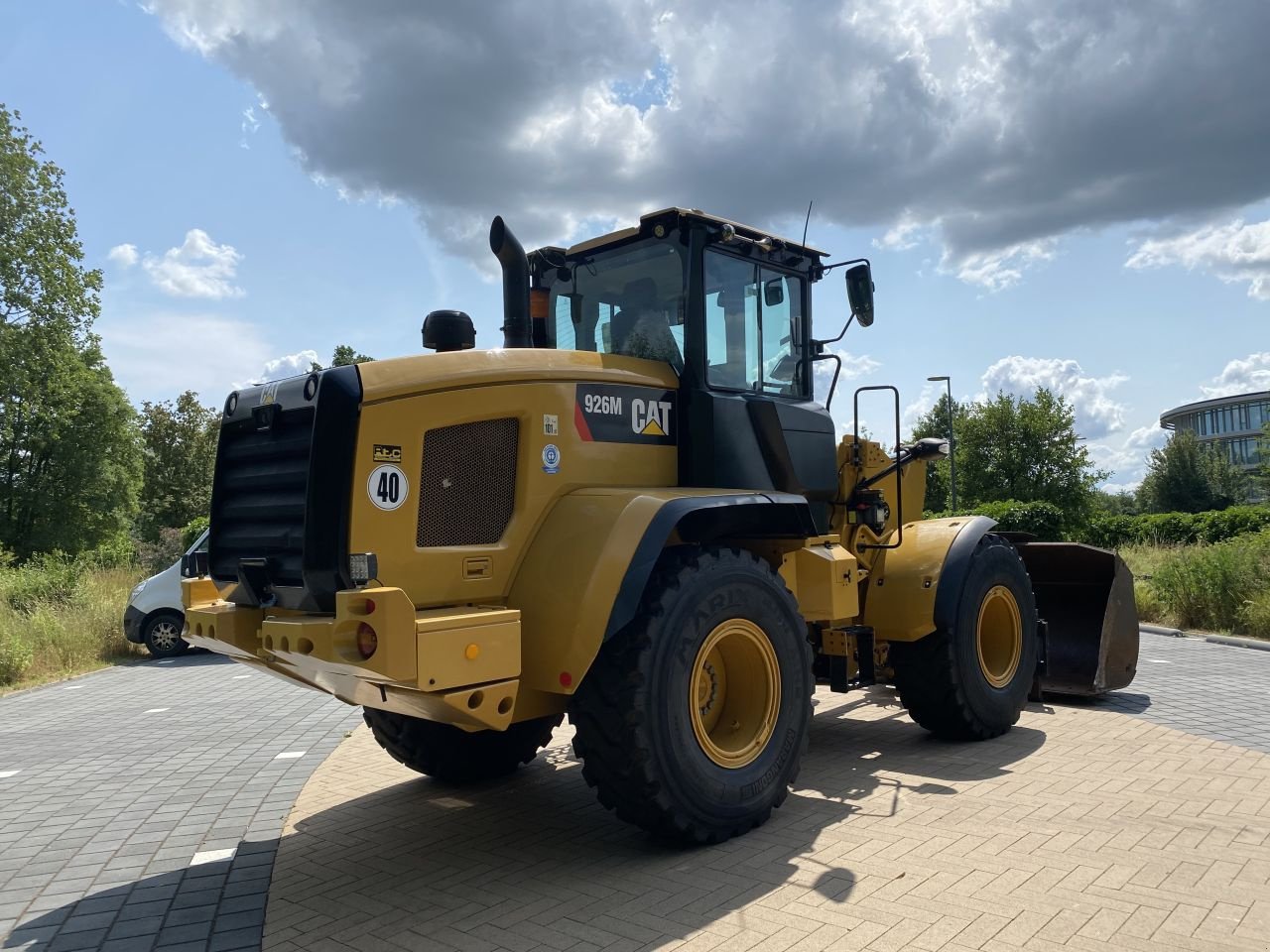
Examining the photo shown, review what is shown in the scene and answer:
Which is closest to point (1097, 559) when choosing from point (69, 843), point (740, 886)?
point (740, 886)

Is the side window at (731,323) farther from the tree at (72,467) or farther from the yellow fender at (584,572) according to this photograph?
the tree at (72,467)

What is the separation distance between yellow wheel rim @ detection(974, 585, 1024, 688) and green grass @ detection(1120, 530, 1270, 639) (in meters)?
6.21

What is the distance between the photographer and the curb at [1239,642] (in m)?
10.8

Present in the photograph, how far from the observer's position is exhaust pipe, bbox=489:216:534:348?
526 cm

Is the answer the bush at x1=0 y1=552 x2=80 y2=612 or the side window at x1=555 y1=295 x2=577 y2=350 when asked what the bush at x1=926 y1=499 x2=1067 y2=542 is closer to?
the side window at x1=555 y1=295 x2=577 y2=350

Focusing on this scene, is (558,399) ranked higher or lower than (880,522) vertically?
higher

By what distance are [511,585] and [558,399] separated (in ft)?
2.96

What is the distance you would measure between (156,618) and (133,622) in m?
0.29

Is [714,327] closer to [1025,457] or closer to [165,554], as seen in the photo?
[165,554]

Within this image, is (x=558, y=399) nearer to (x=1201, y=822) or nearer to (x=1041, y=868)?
(x=1041, y=868)

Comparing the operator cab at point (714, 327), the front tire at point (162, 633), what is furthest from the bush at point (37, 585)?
the operator cab at point (714, 327)

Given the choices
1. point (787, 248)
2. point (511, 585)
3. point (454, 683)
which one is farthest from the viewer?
point (787, 248)

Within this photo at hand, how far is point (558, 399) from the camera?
4.73 m

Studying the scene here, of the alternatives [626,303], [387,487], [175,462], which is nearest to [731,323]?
[626,303]
